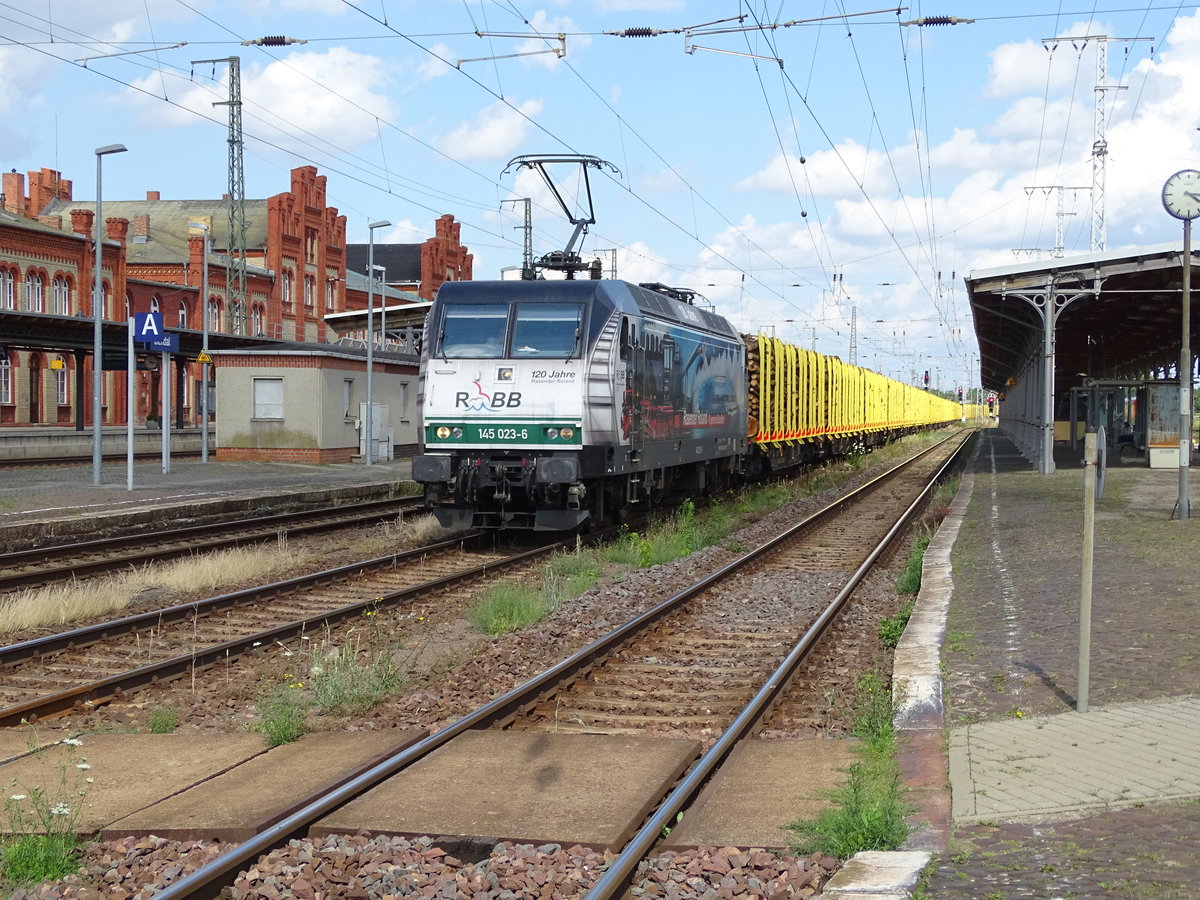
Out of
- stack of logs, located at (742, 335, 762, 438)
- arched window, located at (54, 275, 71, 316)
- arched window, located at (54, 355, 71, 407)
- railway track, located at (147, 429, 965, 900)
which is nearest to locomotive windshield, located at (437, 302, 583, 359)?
railway track, located at (147, 429, 965, 900)

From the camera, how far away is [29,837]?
5.12 meters

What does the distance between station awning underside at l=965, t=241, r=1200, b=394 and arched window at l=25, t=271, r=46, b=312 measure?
35.6 metres

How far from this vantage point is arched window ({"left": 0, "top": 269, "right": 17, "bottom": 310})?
49469mm

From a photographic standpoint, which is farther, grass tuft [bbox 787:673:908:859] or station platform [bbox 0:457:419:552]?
station platform [bbox 0:457:419:552]

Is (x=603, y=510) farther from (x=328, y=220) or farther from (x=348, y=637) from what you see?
(x=328, y=220)

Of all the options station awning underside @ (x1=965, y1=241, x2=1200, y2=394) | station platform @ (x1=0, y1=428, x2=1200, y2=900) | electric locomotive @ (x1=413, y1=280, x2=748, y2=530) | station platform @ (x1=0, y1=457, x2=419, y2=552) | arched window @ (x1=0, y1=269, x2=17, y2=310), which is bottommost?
station platform @ (x1=0, y1=428, x2=1200, y2=900)

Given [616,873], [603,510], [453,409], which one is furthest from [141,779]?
[603,510]

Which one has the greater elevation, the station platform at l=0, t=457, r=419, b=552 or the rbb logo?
the rbb logo

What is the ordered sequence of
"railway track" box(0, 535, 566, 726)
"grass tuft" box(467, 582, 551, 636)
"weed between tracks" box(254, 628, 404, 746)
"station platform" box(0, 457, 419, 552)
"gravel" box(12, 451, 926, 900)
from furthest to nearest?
1. "station platform" box(0, 457, 419, 552)
2. "grass tuft" box(467, 582, 551, 636)
3. "railway track" box(0, 535, 566, 726)
4. "weed between tracks" box(254, 628, 404, 746)
5. "gravel" box(12, 451, 926, 900)

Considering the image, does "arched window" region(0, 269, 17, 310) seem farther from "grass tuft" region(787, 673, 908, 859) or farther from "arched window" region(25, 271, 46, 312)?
"grass tuft" region(787, 673, 908, 859)

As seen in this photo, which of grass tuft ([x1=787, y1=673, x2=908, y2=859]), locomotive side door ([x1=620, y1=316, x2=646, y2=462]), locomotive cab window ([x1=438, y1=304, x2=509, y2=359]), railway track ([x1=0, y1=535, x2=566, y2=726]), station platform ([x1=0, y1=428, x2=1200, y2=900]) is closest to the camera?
station platform ([x1=0, y1=428, x2=1200, y2=900])

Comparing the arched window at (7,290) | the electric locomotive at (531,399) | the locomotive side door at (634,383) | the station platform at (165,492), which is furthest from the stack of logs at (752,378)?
the arched window at (7,290)

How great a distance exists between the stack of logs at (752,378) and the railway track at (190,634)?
12.3 meters

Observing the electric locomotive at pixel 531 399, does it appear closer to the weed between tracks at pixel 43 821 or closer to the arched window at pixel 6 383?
the weed between tracks at pixel 43 821
